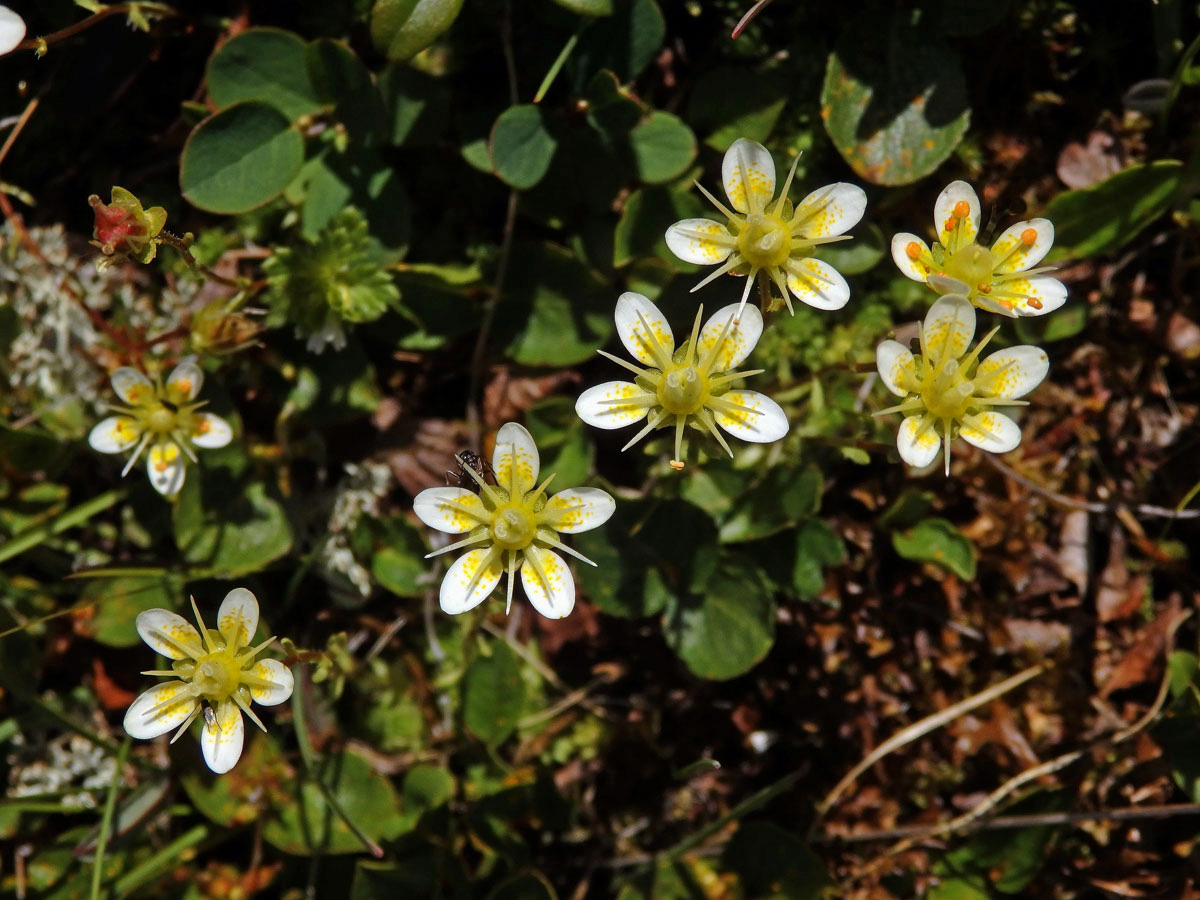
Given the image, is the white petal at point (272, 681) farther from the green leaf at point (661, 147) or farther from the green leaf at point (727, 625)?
the green leaf at point (661, 147)

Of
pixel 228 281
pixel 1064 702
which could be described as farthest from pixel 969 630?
pixel 228 281

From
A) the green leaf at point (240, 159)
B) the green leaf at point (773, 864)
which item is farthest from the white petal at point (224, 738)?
the green leaf at point (773, 864)

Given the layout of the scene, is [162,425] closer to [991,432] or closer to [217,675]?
[217,675]

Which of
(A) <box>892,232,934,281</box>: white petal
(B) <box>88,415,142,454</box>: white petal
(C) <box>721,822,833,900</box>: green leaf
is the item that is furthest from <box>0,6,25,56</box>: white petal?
(C) <box>721,822,833,900</box>: green leaf

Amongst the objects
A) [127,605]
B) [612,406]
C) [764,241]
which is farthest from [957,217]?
[127,605]

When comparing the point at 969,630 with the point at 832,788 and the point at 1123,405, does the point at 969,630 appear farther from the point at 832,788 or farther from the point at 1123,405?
the point at 1123,405

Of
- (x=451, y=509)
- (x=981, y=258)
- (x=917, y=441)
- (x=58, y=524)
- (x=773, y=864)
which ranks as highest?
(x=981, y=258)

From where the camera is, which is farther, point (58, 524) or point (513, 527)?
point (58, 524)

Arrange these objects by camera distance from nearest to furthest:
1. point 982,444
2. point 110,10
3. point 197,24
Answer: point 982,444 < point 110,10 < point 197,24
